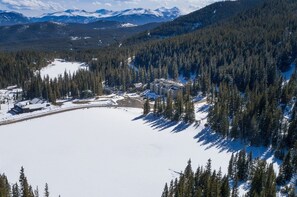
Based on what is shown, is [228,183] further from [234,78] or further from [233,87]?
[234,78]

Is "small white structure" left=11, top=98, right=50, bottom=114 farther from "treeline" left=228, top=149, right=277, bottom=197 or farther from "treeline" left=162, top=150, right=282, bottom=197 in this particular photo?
"treeline" left=228, top=149, right=277, bottom=197

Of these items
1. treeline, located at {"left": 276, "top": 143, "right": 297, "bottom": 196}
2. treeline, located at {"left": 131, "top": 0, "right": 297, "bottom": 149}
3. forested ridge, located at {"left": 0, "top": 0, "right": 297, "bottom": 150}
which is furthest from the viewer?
forested ridge, located at {"left": 0, "top": 0, "right": 297, "bottom": 150}

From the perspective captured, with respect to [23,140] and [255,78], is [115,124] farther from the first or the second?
[255,78]

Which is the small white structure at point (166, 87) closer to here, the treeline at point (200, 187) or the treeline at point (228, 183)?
the treeline at point (228, 183)

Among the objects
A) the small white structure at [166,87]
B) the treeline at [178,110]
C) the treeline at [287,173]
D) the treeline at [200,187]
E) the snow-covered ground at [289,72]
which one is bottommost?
the treeline at [287,173]

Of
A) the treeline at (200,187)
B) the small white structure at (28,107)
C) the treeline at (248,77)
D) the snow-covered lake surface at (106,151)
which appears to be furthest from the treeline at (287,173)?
the small white structure at (28,107)

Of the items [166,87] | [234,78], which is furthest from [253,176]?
[234,78]

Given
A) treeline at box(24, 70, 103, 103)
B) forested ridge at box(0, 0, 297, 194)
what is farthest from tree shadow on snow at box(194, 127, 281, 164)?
treeline at box(24, 70, 103, 103)
